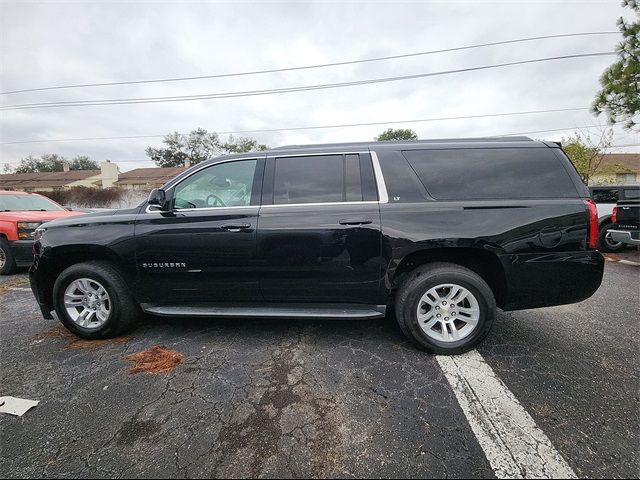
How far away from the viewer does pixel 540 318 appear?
11.0 ft

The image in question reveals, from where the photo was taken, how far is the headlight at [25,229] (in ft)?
17.3

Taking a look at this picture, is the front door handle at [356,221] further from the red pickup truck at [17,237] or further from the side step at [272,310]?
the red pickup truck at [17,237]

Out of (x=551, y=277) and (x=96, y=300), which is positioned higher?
(x=551, y=277)

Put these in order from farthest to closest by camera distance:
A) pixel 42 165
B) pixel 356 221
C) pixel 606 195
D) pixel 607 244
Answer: pixel 42 165 → pixel 606 195 → pixel 607 244 → pixel 356 221

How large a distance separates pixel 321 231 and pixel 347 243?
255mm

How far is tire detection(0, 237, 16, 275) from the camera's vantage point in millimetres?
5363

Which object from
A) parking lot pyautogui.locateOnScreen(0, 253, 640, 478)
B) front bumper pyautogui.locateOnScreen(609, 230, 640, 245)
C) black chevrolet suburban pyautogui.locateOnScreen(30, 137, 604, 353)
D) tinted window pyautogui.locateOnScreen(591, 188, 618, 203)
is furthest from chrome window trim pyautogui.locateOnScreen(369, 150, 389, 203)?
tinted window pyautogui.locateOnScreen(591, 188, 618, 203)

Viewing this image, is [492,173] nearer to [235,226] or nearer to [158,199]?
[235,226]

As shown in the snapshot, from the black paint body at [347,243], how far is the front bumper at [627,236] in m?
5.13

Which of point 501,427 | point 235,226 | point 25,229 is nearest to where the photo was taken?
point 501,427

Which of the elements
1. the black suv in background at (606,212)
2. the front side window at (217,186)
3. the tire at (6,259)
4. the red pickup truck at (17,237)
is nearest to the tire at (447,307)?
the front side window at (217,186)

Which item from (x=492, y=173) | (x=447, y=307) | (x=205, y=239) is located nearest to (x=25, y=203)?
(x=205, y=239)

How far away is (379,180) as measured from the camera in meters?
2.66

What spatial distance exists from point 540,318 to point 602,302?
1267mm
